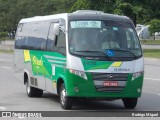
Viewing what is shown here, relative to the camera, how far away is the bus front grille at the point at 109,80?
523 inches

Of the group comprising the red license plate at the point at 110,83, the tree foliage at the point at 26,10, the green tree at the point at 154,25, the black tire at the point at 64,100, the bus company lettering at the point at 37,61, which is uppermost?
the red license plate at the point at 110,83

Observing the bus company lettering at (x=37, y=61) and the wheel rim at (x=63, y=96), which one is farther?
the bus company lettering at (x=37, y=61)

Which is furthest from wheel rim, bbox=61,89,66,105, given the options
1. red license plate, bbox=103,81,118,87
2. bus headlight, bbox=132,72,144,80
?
bus headlight, bbox=132,72,144,80

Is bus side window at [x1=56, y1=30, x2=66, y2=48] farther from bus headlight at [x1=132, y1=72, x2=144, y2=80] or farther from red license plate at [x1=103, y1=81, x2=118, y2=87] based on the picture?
bus headlight at [x1=132, y1=72, x2=144, y2=80]

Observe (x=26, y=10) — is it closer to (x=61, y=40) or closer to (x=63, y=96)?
(x=61, y=40)

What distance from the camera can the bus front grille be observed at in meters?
13.3

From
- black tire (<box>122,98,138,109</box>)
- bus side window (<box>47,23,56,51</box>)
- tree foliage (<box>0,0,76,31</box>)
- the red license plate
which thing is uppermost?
bus side window (<box>47,23,56,51</box>)

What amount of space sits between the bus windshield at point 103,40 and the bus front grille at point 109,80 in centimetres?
45

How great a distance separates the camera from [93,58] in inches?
529

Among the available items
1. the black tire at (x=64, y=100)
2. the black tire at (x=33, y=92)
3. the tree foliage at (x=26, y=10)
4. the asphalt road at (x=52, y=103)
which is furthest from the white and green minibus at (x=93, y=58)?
the tree foliage at (x=26, y=10)

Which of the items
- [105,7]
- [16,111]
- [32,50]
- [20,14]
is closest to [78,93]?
[16,111]

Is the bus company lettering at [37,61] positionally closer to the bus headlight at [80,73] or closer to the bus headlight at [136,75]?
the bus headlight at [80,73]

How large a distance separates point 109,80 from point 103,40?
3.62 feet

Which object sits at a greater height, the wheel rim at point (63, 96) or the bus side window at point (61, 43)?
the bus side window at point (61, 43)
